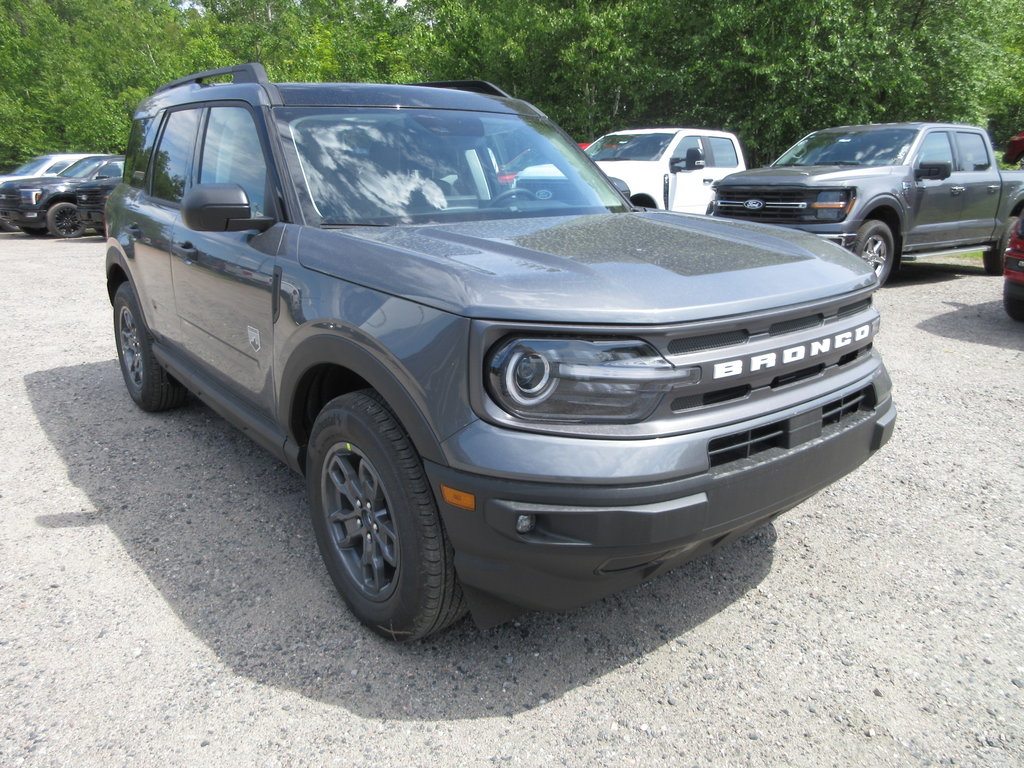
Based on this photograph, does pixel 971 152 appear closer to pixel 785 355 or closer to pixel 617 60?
pixel 785 355

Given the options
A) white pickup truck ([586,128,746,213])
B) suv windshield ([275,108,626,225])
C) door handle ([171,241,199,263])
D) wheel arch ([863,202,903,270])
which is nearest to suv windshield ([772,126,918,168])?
wheel arch ([863,202,903,270])

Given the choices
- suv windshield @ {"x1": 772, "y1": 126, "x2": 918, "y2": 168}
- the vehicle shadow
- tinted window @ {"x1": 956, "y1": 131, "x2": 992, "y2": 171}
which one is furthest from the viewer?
the vehicle shadow

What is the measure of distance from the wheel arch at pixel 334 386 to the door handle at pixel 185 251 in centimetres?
110

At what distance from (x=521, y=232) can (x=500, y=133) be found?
39.9 inches

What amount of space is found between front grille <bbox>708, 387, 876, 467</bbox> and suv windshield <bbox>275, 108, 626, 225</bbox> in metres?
1.44

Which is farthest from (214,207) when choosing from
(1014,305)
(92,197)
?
(92,197)

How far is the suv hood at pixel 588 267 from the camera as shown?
2020mm

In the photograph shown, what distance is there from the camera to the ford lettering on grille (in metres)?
2.09

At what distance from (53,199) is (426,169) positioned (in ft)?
52.4

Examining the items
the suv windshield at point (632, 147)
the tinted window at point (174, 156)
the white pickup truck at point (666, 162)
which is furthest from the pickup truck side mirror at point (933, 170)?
the tinted window at point (174, 156)

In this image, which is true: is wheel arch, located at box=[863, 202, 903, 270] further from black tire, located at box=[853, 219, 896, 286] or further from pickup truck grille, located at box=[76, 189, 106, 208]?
pickup truck grille, located at box=[76, 189, 106, 208]

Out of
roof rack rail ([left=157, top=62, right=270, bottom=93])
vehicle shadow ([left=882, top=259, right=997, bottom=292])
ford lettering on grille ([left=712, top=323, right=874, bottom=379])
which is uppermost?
roof rack rail ([left=157, top=62, right=270, bottom=93])

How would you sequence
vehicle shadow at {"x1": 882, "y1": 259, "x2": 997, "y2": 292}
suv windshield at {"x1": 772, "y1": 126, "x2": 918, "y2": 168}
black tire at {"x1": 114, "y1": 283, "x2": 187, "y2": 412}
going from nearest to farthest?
1. black tire at {"x1": 114, "y1": 283, "x2": 187, "y2": 412}
2. suv windshield at {"x1": 772, "y1": 126, "x2": 918, "y2": 168}
3. vehicle shadow at {"x1": 882, "y1": 259, "x2": 997, "y2": 292}

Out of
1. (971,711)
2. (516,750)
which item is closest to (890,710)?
(971,711)
